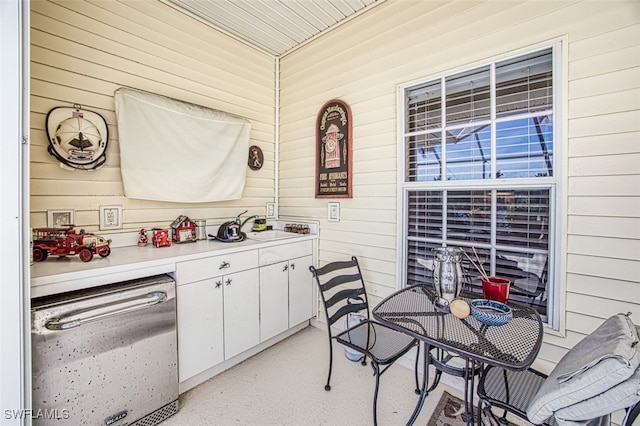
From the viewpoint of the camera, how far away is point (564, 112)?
166 centimetres

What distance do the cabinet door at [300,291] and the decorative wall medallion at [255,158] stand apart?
1.19 metres

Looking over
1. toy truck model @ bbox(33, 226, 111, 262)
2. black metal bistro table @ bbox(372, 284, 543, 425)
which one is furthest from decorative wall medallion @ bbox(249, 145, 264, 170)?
black metal bistro table @ bbox(372, 284, 543, 425)

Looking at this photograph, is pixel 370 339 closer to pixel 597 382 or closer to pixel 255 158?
pixel 597 382

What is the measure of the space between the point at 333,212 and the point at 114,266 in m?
1.86

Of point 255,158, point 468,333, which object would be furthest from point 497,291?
point 255,158

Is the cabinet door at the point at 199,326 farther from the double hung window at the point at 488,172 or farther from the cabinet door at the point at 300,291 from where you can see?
the double hung window at the point at 488,172

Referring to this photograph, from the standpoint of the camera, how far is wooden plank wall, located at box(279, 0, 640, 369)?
1514mm

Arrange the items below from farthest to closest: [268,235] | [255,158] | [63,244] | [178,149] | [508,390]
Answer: [255,158] < [268,235] < [178,149] < [63,244] < [508,390]

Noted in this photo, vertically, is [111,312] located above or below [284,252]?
below

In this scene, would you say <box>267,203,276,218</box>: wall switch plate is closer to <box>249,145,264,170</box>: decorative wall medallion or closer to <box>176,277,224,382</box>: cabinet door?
<box>249,145,264,170</box>: decorative wall medallion

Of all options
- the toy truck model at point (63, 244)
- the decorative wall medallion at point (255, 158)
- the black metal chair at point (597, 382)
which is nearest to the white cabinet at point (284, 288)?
the decorative wall medallion at point (255, 158)

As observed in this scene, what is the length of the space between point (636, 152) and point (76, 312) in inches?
122

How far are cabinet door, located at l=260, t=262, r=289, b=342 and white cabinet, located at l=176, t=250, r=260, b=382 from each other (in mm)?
79

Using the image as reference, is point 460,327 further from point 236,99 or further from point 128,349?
point 236,99
